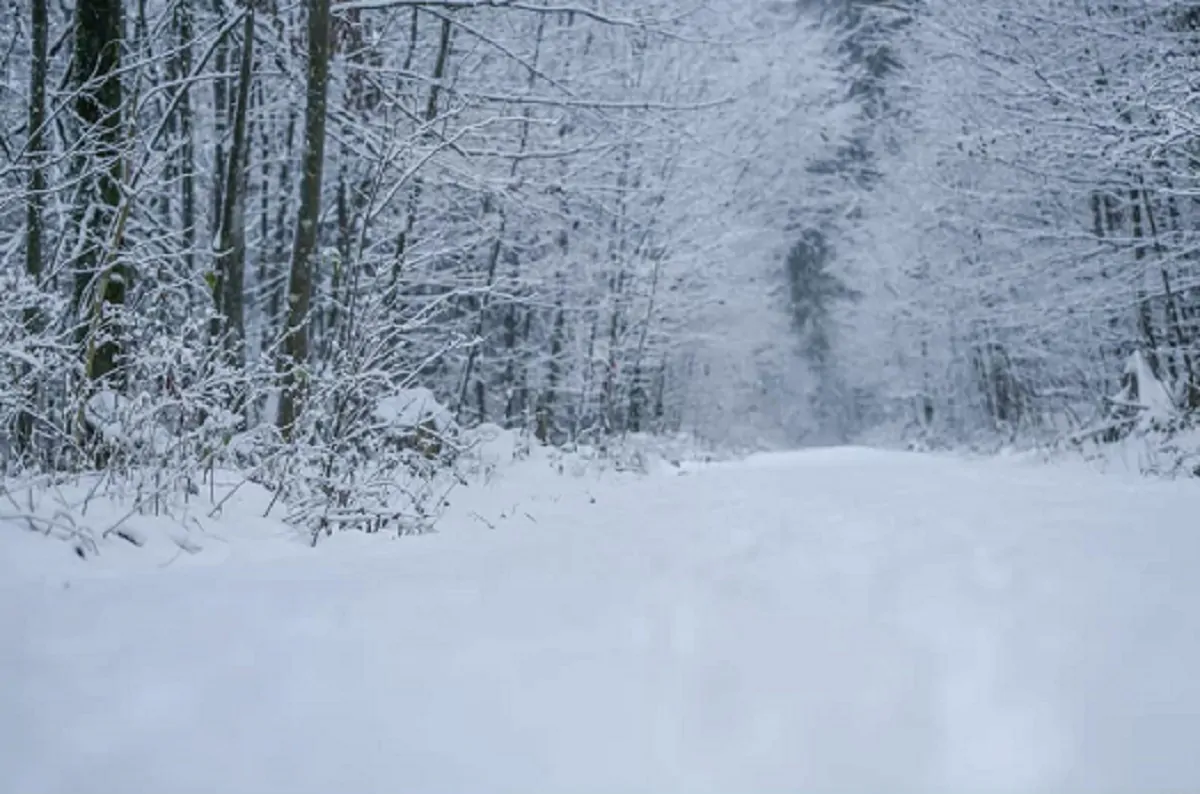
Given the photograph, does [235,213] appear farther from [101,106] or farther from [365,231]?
[365,231]

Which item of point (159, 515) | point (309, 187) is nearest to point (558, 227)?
point (309, 187)

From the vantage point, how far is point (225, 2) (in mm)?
6102

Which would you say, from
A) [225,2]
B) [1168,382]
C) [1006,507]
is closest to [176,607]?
[1006,507]

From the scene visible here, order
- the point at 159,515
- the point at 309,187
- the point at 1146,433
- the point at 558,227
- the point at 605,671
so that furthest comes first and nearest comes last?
the point at 558,227 → the point at 1146,433 → the point at 309,187 → the point at 159,515 → the point at 605,671

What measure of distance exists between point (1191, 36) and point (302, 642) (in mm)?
10249

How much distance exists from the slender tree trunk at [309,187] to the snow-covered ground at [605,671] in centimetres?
319

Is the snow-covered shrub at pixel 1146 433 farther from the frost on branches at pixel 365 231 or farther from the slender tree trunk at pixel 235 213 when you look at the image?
the slender tree trunk at pixel 235 213

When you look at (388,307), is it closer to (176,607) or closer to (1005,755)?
(176,607)

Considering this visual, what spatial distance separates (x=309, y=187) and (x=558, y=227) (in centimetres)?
534

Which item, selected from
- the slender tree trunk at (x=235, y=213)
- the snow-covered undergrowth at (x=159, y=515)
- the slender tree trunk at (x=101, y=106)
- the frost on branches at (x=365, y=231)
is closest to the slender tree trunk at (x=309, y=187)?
the frost on branches at (x=365, y=231)


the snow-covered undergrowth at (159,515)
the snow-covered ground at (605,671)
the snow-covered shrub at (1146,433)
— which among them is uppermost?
the snow-covered shrub at (1146,433)

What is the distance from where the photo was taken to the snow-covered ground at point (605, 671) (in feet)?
3.76

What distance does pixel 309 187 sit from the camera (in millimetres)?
5680

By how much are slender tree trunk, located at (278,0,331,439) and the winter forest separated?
0.07ft
